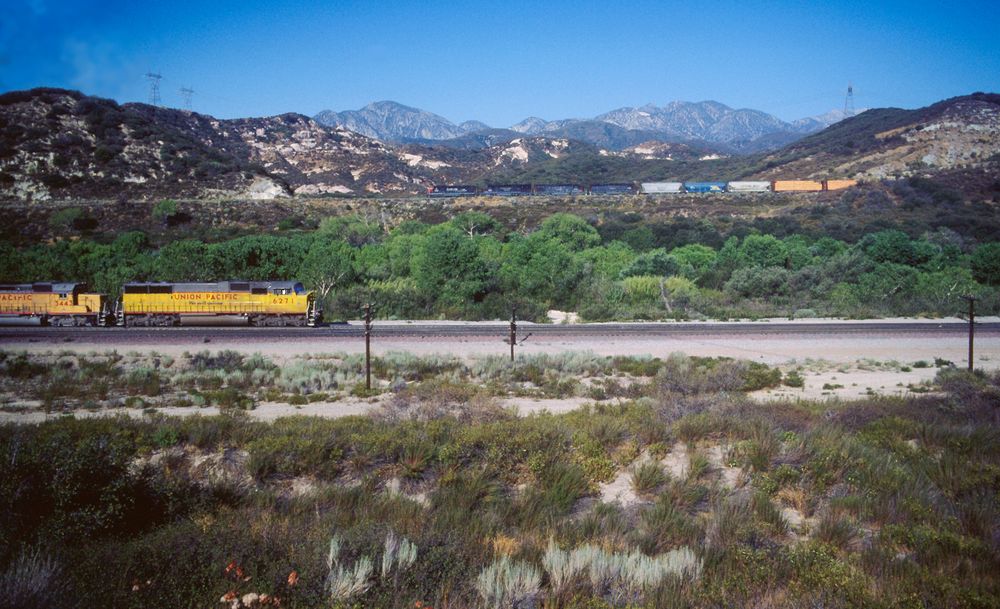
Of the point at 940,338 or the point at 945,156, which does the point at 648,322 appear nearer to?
the point at 940,338

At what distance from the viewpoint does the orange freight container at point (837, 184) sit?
92875 mm

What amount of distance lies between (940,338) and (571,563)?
27.6 meters

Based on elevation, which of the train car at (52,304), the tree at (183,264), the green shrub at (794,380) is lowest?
the green shrub at (794,380)

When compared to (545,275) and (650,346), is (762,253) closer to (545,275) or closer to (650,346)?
(545,275)

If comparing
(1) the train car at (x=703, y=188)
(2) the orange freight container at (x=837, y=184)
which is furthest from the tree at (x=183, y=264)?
(2) the orange freight container at (x=837, y=184)

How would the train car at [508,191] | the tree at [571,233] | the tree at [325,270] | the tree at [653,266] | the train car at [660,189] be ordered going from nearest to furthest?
the tree at [325,270], the tree at [653,266], the tree at [571,233], the train car at [508,191], the train car at [660,189]

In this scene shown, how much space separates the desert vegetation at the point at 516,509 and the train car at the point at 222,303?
1807 cm

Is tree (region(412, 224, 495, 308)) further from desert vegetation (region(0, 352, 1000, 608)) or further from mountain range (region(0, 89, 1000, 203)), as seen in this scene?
mountain range (region(0, 89, 1000, 203))

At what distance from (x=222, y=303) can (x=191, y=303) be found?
1.62 metres

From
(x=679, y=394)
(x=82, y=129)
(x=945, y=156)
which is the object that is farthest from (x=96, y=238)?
(x=945, y=156)

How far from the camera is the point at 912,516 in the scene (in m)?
7.70

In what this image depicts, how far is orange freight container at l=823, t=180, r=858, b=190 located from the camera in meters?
92.9

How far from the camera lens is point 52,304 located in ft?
103

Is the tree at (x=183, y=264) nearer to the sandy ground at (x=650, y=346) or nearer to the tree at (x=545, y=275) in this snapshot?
the sandy ground at (x=650, y=346)
